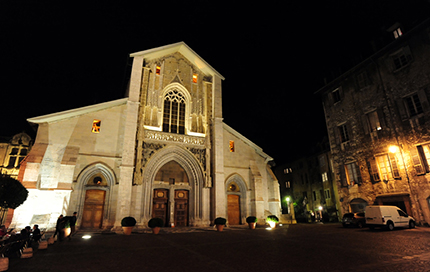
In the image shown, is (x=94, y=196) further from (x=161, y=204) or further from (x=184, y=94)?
(x=184, y=94)

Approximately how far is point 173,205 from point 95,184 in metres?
6.39

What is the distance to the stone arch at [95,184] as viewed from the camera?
55.8 ft

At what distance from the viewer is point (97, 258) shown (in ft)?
24.0

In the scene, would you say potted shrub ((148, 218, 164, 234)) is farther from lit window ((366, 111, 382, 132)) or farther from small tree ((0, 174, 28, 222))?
lit window ((366, 111, 382, 132))

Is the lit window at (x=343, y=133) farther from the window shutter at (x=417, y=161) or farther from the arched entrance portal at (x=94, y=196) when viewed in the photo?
the arched entrance portal at (x=94, y=196)

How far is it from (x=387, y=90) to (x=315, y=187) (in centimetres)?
2242

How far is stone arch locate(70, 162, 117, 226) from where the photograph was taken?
17.0 m

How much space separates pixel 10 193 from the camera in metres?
13.0

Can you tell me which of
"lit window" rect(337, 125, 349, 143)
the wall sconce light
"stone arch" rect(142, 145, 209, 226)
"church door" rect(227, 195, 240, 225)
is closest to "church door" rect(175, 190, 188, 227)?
"stone arch" rect(142, 145, 209, 226)

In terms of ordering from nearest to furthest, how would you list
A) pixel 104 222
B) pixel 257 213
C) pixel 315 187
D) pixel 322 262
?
pixel 322 262
pixel 104 222
pixel 257 213
pixel 315 187

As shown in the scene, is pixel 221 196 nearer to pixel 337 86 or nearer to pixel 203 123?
pixel 203 123

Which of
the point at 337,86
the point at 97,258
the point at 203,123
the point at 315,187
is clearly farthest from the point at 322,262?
the point at 315,187

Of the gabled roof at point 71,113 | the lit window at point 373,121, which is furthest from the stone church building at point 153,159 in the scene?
the lit window at point 373,121

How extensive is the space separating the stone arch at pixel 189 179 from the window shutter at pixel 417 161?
1630cm
